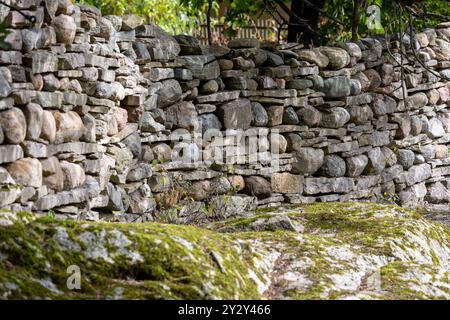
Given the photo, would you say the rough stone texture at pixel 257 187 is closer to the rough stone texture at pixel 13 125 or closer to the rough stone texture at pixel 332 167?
the rough stone texture at pixel 332 167

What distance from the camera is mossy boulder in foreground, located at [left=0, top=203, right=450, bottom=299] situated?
3016mm

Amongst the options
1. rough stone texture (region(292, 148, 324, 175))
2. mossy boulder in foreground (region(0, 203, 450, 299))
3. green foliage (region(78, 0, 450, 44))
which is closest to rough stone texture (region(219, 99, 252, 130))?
rough stone texture (region(292, 148, 324, 175))

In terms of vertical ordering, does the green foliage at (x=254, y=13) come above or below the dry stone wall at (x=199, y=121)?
above

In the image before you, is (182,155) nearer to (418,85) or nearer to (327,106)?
(327,106)

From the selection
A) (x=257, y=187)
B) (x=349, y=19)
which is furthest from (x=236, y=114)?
(x=349, y=19)

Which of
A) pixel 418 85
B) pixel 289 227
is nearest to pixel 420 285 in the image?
pixel 289 227

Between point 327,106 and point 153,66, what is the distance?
2.29m

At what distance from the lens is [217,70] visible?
312 inches

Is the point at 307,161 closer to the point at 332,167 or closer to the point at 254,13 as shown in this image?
the point at 332,167

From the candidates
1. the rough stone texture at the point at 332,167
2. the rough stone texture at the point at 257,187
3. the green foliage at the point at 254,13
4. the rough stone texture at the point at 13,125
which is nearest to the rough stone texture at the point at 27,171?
the rough stone texture at the point at 13,125

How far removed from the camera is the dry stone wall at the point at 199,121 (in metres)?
5.95

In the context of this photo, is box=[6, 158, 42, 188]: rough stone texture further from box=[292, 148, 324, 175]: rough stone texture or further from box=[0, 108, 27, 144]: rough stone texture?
box=[292, 148, 324, 175]: rough stone texture

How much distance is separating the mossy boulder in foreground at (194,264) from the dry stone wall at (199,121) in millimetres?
2254

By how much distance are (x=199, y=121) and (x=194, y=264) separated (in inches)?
182
